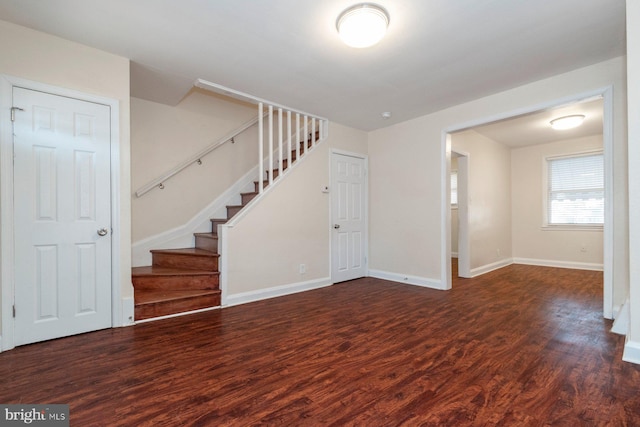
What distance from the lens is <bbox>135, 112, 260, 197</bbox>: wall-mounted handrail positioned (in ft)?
12.8

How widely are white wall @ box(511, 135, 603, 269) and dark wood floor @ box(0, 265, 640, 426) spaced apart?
337 cm

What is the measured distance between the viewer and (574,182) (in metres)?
6.01

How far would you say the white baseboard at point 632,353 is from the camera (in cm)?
203

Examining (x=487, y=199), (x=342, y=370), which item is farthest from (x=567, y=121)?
(x=342, y=370)

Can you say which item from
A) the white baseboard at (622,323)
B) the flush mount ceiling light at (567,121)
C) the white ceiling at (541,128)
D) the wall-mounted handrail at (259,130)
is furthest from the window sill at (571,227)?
the wall-mounted handrail at (259,130)

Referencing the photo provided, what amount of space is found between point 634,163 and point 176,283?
4.21 meters

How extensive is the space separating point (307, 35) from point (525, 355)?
3036 millimetres

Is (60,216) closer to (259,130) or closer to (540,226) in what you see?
(259,130)

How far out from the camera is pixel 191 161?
424 centimetres

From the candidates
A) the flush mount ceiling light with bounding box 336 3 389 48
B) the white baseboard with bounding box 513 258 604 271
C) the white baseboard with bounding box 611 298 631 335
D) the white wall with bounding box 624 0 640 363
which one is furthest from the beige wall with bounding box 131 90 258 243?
the white baseboard with bounding box 513 258 604 271

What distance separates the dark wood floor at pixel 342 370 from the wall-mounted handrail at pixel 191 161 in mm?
1862

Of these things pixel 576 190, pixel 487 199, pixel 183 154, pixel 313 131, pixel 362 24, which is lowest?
pixel 487 199

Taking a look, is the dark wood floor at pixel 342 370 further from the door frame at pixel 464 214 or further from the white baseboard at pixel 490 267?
the white baseboard at pixel 490 267

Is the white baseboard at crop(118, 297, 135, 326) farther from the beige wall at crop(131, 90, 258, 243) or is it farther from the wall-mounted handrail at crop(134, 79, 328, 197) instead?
the wall-mounted handrail at crop(134, 79, 328, 197)
